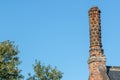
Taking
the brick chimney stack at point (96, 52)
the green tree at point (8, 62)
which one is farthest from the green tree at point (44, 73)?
the brick chimney stack at point (96, 52)

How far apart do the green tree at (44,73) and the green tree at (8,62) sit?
19.3 ft

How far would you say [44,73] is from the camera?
202 feet

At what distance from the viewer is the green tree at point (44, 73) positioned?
2354 inches

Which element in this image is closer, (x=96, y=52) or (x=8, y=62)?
(x=96, y=52)

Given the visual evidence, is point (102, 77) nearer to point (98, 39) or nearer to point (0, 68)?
point (98, 39)

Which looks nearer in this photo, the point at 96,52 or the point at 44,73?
the point at 96,52

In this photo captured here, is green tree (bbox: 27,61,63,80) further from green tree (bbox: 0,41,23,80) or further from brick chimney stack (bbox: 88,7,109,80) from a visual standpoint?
brick chimney stack (bbox: 88,7,109,80)

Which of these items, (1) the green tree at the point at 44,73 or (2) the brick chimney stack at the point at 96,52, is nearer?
(2) the brick chimney stack at the point at 96,52

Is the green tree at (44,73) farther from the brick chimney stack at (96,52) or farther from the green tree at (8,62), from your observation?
the brick chimney stack at (96,52)

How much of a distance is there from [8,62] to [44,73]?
9484mm

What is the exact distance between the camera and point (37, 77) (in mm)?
60344

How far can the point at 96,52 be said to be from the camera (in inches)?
1414

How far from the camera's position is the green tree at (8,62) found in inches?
2048

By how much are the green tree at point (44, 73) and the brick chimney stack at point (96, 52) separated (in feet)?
78.0
